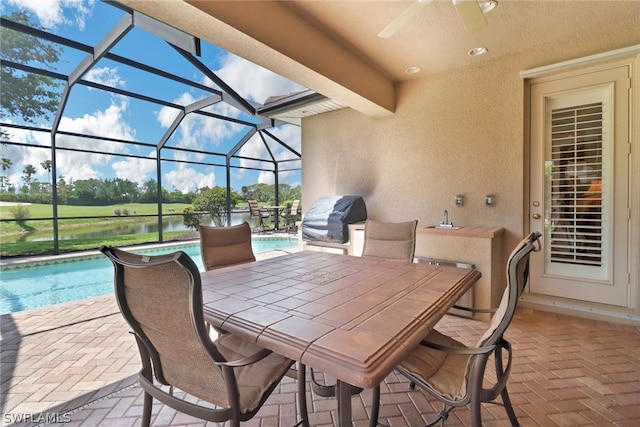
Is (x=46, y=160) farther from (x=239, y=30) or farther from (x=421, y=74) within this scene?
(x=421, y=74)

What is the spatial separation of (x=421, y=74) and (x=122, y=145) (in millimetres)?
7648

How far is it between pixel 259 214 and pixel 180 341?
9.99 m

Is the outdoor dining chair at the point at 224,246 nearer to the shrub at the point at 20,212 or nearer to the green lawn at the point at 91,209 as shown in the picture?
the green lawn at the point at 91,209

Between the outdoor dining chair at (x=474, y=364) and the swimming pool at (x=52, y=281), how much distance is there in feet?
15.4

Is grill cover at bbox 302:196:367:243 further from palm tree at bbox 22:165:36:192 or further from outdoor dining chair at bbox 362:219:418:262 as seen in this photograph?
palm tree at bbox 22:165:36:192

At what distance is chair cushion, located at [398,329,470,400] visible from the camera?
1.23 m

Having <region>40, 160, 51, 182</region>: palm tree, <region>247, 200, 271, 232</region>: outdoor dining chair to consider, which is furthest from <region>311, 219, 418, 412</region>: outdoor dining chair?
<region>247, 200, 271, 232</region>: outdoor dining chair

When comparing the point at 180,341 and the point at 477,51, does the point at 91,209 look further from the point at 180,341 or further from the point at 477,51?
the point at 477,51

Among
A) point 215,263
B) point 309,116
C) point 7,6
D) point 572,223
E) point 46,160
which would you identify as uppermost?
point 7,6

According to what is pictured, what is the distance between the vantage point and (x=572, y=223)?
3.21 m

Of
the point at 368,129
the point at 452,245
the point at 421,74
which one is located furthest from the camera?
the point at 368,129

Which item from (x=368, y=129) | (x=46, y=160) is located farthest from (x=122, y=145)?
(x=368, y=129)

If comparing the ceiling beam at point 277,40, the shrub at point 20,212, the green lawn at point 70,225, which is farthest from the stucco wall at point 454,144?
the shrub at point 20,212

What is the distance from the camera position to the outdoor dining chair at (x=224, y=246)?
233cm
